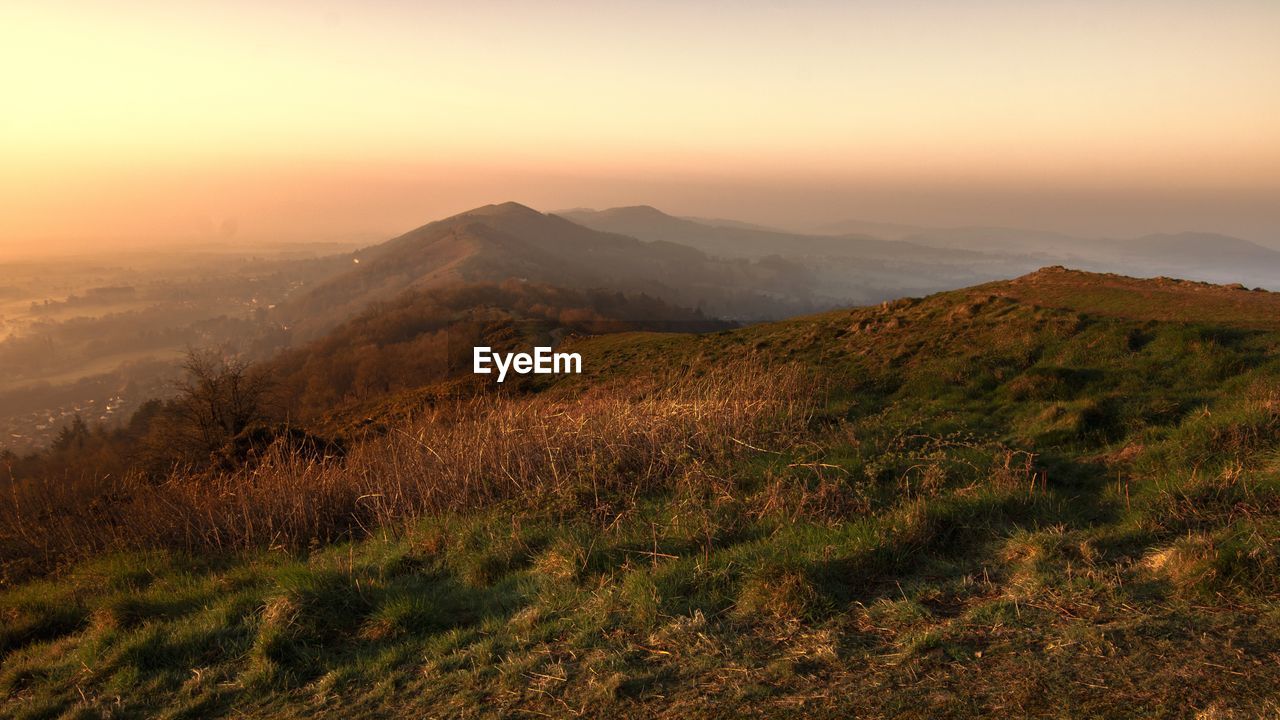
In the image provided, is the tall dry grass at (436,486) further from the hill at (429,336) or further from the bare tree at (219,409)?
the hill at (429,336)

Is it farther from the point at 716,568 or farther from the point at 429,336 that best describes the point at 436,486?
the point at 429,336

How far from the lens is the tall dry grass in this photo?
7.41 metres

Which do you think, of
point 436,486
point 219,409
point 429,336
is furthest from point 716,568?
point 429,336

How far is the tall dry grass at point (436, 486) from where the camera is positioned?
24.3 ft

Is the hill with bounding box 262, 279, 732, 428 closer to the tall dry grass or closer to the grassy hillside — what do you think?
the tall dry grass

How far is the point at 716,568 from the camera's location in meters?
5.05

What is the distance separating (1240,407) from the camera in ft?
24.6

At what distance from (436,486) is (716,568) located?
404 cm

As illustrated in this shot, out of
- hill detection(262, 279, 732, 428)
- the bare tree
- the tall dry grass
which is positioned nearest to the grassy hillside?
the tall dry grass

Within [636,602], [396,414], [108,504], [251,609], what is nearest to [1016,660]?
[636,602]

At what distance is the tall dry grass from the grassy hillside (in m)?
0.05

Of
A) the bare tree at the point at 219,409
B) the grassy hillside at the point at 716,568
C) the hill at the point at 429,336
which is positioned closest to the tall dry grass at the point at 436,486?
the grassy hillside at the point at 716,568

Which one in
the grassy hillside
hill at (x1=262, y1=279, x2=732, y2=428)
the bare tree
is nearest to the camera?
the grassy hillside

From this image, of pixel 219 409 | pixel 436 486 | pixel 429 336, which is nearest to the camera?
pixel 436 486
